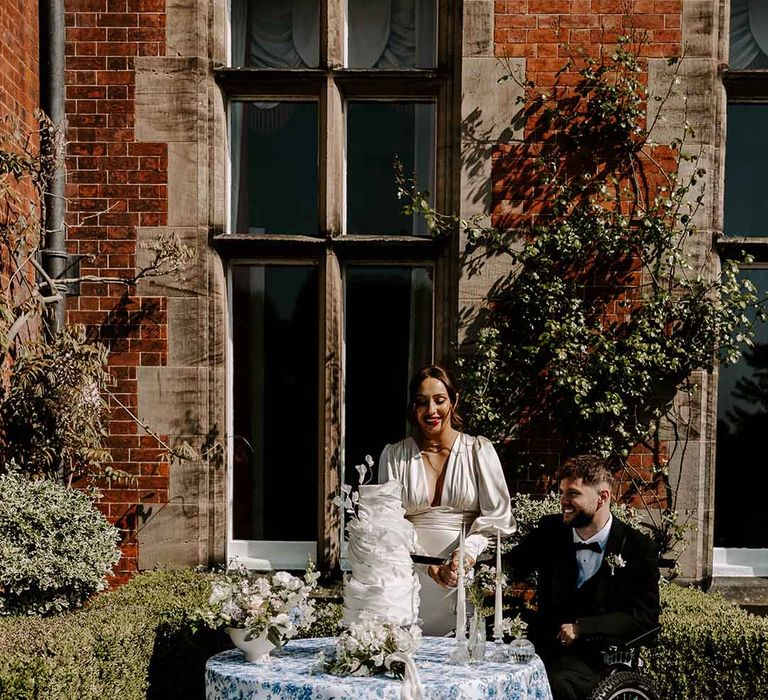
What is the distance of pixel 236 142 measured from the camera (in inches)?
217

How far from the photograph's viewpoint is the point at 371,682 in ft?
10.5

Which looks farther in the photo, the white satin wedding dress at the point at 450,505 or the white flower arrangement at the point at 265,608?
the white satin wedding dress at the point at 450,505

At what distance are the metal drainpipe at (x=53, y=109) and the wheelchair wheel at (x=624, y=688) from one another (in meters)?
3.65

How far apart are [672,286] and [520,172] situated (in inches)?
44.9

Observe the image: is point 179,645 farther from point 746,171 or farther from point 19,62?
point 746,171

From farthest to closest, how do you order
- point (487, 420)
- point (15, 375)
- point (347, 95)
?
point (347, 95) < point (487, 420) < point (15, 375)

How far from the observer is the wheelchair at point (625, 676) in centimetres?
342

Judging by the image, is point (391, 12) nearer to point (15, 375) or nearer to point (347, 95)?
point (347, 95)

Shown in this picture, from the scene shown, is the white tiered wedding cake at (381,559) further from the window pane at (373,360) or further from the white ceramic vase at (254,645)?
the window pane at (373,360)

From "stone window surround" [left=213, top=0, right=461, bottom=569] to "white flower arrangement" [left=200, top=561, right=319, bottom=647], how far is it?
1.72 m

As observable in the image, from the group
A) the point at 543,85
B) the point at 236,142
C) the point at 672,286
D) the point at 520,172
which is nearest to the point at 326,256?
the point at 236,142

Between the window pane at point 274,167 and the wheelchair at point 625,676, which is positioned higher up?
the window pane at point 274,167

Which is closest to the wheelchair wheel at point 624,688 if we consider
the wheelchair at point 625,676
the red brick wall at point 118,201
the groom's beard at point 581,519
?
the wheelchair at point 625,676

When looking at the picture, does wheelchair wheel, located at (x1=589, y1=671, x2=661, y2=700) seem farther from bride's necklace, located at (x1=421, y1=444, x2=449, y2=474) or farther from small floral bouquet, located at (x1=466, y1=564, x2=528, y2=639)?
bride's necklace, located at (x1=421, y1=444, x2=449, y2=474)
